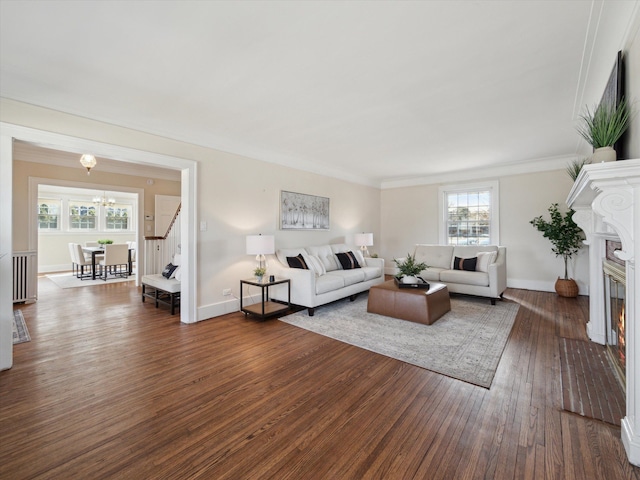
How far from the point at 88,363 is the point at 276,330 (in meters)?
1.77

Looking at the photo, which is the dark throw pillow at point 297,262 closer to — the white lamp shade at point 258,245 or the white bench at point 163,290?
the white lamp shade at point 258,245

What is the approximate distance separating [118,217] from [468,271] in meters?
10.8

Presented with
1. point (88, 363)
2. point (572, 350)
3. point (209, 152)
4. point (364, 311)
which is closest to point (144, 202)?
point (209, 152)

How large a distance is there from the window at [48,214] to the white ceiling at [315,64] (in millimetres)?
7926

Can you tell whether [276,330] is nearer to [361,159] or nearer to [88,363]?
[88,363]

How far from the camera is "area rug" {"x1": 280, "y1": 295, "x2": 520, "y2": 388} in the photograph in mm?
2520

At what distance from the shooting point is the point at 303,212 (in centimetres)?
537

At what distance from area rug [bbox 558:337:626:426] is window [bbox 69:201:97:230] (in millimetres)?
11829

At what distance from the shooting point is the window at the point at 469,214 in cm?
601

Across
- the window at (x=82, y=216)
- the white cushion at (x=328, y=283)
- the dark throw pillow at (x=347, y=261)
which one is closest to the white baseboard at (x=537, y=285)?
the dark throw pillow at (x=347, y=261)

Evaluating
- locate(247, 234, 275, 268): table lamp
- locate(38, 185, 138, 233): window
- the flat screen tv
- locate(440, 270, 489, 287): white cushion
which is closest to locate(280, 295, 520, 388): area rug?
locate(440, 270, 489, 287): white cushion

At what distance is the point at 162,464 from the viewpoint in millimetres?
1444

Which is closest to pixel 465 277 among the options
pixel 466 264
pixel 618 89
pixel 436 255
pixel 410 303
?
pixel 466 264

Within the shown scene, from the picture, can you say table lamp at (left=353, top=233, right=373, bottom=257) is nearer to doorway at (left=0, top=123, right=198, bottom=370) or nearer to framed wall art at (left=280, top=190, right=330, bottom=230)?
framed wall art at (left=280, top=190, right=330, bottom=230)
